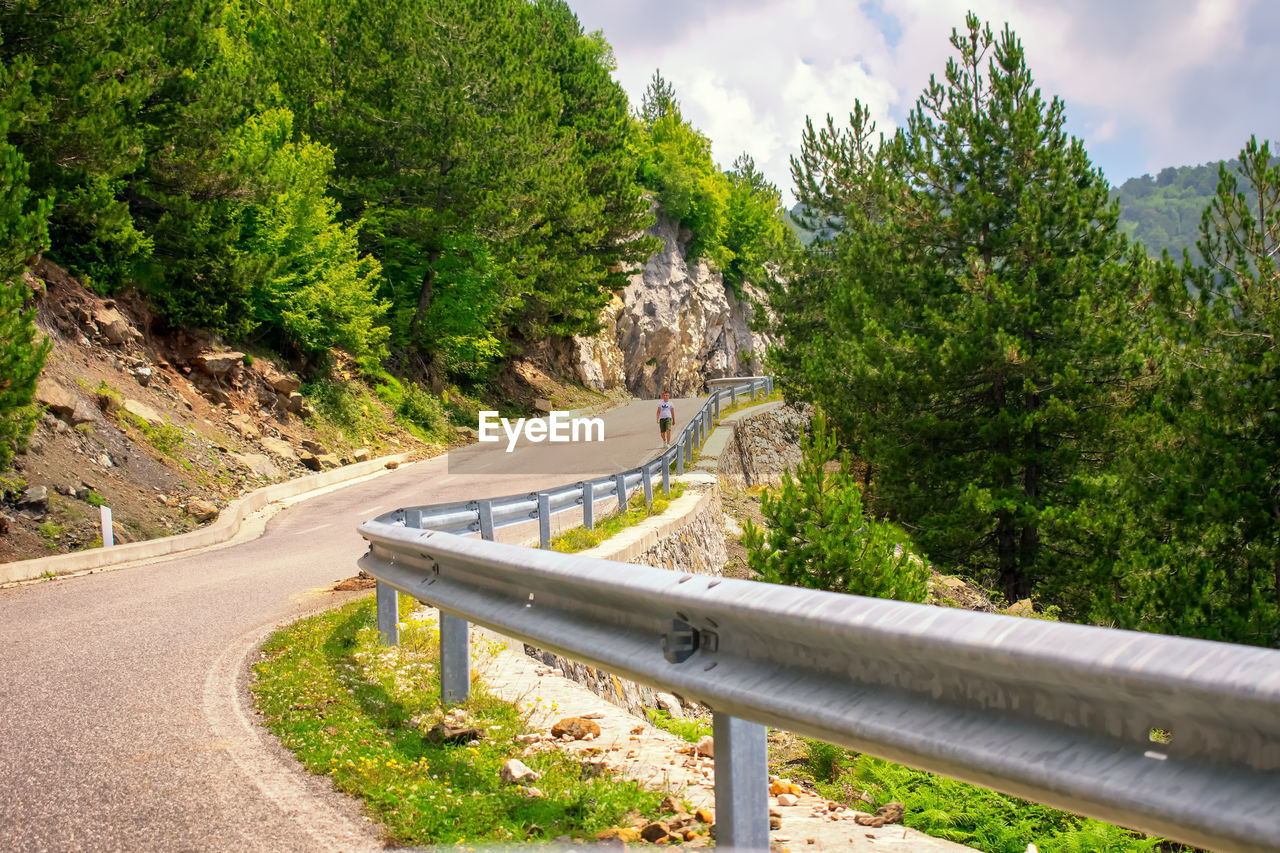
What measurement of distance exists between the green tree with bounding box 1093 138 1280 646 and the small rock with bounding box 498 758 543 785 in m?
13.8

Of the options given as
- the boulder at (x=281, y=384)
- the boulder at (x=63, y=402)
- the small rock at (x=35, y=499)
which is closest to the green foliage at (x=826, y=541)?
the small rock at (x=35, y=499)

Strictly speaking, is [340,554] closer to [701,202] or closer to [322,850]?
[322,850]

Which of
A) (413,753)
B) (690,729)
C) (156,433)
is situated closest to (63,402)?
(156,433)

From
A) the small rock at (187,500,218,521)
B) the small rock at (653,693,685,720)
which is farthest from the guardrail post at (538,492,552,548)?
the small rock at (187,500,218,521)

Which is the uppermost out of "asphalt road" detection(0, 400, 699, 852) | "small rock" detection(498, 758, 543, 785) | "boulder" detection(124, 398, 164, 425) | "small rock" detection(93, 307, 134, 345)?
"small rock" detection(93, 307, 134, 345)

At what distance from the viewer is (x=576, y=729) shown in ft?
14.9

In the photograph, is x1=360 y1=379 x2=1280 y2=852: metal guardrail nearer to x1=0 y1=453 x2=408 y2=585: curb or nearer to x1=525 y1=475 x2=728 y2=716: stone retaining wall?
x1=525 y1=475 x2=728 y2=716: stone retaining wall

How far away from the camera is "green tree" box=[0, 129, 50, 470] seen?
11836 millimetres

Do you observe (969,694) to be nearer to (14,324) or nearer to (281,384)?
(14,324)

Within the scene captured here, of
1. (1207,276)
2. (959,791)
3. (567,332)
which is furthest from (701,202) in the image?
(959,791)

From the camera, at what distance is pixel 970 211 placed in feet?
71.8

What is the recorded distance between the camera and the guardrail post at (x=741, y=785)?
2525mm

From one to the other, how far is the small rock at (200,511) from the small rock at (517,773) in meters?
14.7

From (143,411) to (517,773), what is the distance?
18.4 meters
